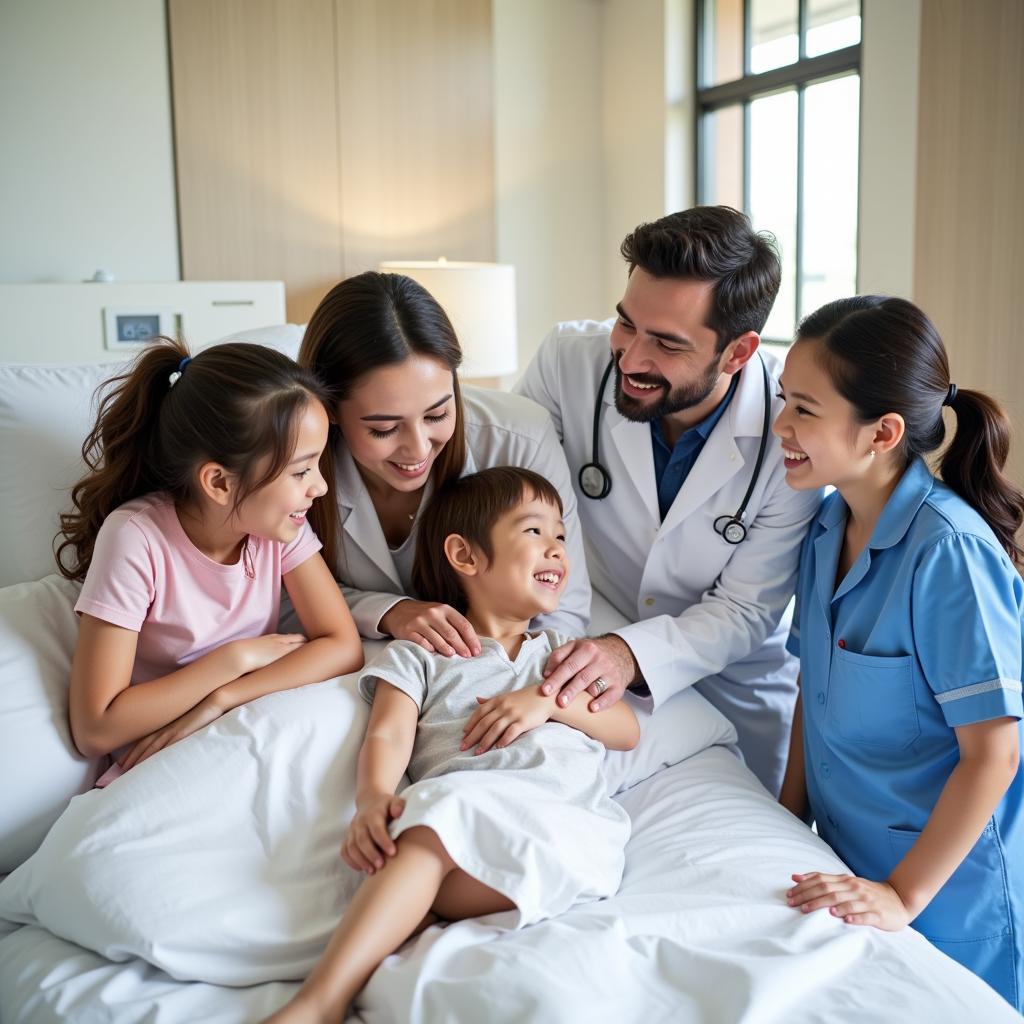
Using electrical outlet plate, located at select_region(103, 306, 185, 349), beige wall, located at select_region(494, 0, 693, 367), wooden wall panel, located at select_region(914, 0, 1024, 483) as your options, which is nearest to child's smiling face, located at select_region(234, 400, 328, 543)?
wooden wall panel, located at select_region(914, 0, 1024, 483)

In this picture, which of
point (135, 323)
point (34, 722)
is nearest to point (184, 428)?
point (34, 722)

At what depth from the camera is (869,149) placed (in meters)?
3.38

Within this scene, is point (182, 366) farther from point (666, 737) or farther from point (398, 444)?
point (666, 737)

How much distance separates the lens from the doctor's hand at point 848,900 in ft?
4.35

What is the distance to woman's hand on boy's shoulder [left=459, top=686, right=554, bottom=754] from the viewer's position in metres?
1.49

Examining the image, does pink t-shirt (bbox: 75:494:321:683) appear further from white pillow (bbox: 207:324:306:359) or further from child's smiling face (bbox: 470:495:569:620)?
white pillow (bbox: 207:324:306:359)

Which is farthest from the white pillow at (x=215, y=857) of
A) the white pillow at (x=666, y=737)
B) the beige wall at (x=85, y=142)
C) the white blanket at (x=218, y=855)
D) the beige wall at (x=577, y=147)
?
the beige wall at (x=577, y=147)

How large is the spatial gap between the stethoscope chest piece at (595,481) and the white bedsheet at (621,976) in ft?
2.98

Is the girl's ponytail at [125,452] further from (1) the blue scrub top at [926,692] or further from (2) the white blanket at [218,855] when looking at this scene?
(1) the blue scrub top at [926,692]

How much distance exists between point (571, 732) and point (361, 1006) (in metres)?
0.52

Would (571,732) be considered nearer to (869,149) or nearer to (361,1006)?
Answer: (361,1006)

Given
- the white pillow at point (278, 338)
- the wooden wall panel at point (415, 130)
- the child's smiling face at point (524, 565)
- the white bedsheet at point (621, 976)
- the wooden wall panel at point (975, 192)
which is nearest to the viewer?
the white bedsheet at point (621, 976)

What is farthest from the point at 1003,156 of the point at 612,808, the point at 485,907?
the point at 485,907

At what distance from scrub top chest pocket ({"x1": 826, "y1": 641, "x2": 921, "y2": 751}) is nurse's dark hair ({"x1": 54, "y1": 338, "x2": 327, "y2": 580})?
35.6 inches
